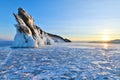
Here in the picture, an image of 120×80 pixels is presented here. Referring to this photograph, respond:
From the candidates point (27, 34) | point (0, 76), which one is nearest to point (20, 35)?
point (27, 34)

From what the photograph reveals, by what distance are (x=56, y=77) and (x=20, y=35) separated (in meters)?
30.5

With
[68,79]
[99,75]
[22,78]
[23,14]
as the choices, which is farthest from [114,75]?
[23,14]

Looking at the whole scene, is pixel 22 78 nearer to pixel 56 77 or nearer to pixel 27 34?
pixel 56 77

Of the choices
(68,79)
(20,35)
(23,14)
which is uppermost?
(23,14)

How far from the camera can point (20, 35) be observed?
1593 inches

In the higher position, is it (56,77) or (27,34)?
(27,34)

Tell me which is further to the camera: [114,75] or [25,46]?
[25,46]

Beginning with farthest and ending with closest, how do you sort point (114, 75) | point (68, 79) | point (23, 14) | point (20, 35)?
point (23, 14), point (20, 35), point (114, 75), point (68, 79)

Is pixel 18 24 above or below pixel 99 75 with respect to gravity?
above

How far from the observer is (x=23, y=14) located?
5316 centimetres

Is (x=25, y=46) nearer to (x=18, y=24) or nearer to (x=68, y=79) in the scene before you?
(x=18, y=24)

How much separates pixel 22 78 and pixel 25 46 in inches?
1187

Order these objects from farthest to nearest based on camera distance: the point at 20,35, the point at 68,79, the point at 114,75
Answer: the point at 20,35 → the point at 114,75 → the point at 68,79

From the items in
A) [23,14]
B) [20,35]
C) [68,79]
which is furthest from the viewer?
[23,14]
